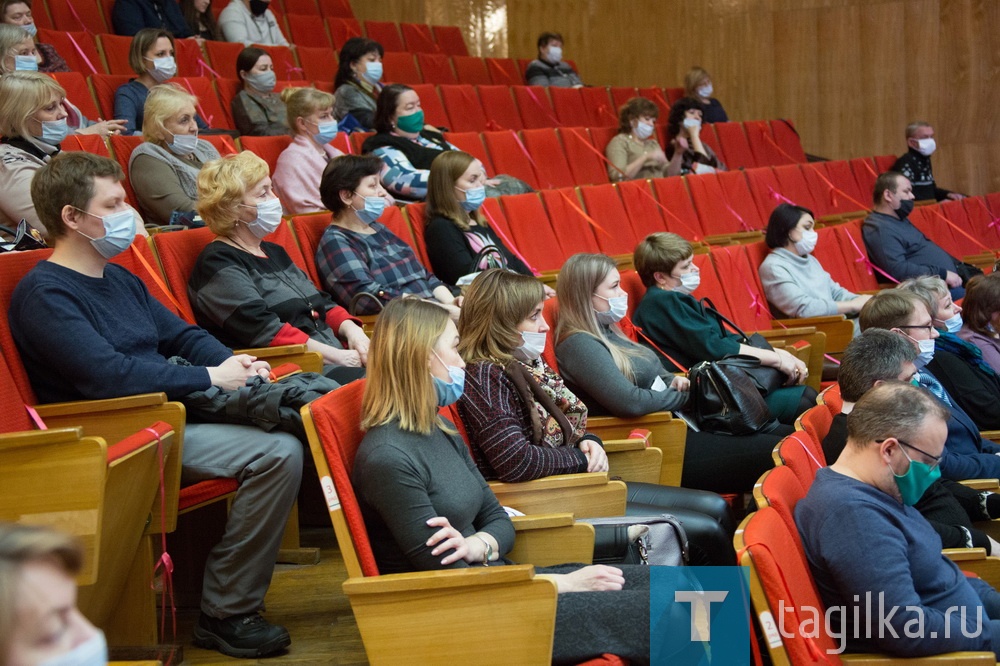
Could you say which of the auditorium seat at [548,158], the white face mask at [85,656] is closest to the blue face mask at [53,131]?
the white face mask at [85,656]

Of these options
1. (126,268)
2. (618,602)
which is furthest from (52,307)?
(618,602)

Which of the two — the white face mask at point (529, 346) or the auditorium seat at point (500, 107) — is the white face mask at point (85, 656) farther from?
the auditorium seat at point (500, 107)

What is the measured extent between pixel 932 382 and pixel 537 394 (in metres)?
1.01

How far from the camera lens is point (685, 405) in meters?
2.50

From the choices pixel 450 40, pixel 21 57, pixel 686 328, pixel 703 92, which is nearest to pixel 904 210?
pixel 703 92

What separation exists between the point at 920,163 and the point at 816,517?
4.50 meters

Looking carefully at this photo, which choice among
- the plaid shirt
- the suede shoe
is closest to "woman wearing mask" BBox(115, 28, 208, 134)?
the plaid shirt

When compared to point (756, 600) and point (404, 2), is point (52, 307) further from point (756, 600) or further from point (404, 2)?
point (404, 2)

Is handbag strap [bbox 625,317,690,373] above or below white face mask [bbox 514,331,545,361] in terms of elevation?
below

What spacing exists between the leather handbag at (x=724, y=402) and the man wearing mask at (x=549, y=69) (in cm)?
396

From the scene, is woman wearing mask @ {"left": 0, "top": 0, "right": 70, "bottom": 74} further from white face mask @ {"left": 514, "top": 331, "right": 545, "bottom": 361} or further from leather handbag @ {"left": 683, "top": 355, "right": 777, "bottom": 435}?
leather handbag @ {"left": 683, "top": 355, "right": 777, "bottom": 435}

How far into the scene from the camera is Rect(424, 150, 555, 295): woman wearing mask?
3.00 meters

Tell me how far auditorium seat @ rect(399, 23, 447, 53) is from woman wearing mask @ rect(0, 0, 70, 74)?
107 inches

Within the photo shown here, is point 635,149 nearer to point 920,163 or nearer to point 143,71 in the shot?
point 920,163
